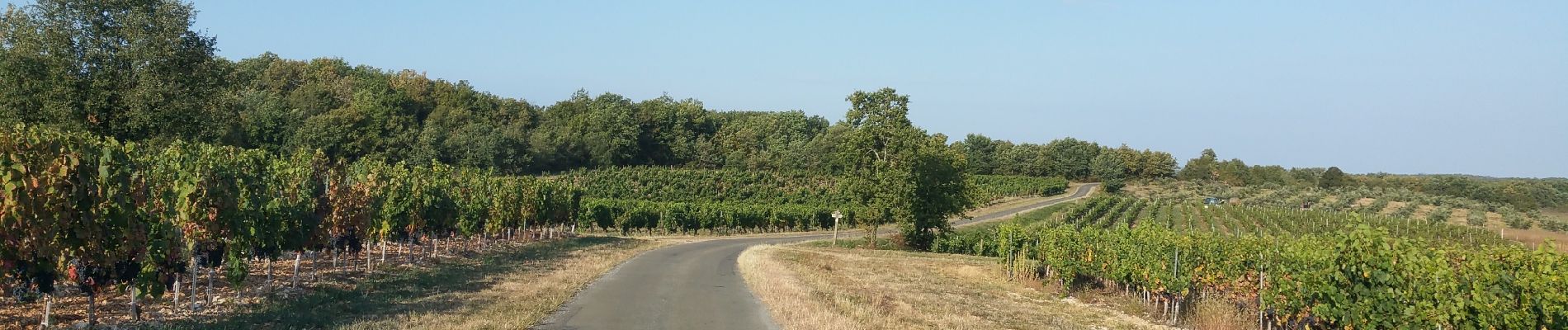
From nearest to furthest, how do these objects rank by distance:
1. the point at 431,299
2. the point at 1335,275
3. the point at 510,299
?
1. the point at 1335,275
2. the point at 431,299
3. the point at 510,299

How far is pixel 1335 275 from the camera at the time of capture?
14.1m

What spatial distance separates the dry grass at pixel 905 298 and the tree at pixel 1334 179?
12551cm

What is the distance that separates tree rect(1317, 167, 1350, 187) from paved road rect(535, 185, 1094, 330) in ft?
436

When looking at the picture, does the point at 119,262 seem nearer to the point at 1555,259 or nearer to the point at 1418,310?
the point at 1418,310

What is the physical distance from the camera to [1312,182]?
151 metres

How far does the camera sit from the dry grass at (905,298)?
15.9m

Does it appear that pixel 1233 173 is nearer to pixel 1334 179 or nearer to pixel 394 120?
pixel 1334 179

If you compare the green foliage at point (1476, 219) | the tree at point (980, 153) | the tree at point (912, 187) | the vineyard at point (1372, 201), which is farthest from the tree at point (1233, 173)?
the tree at point (912, 187)

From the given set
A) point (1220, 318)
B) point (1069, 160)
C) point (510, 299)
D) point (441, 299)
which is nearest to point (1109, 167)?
point (1069, 160)

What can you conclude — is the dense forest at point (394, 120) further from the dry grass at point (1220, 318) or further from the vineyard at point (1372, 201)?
the dry grass at point (1220, 318)

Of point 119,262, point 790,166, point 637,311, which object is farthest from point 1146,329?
point 790,166

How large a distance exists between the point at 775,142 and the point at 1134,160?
226 ft

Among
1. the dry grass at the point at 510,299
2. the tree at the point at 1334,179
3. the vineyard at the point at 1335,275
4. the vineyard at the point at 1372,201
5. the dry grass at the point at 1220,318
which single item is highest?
the tree at the point at 1334,179

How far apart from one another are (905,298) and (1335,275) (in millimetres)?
8522
